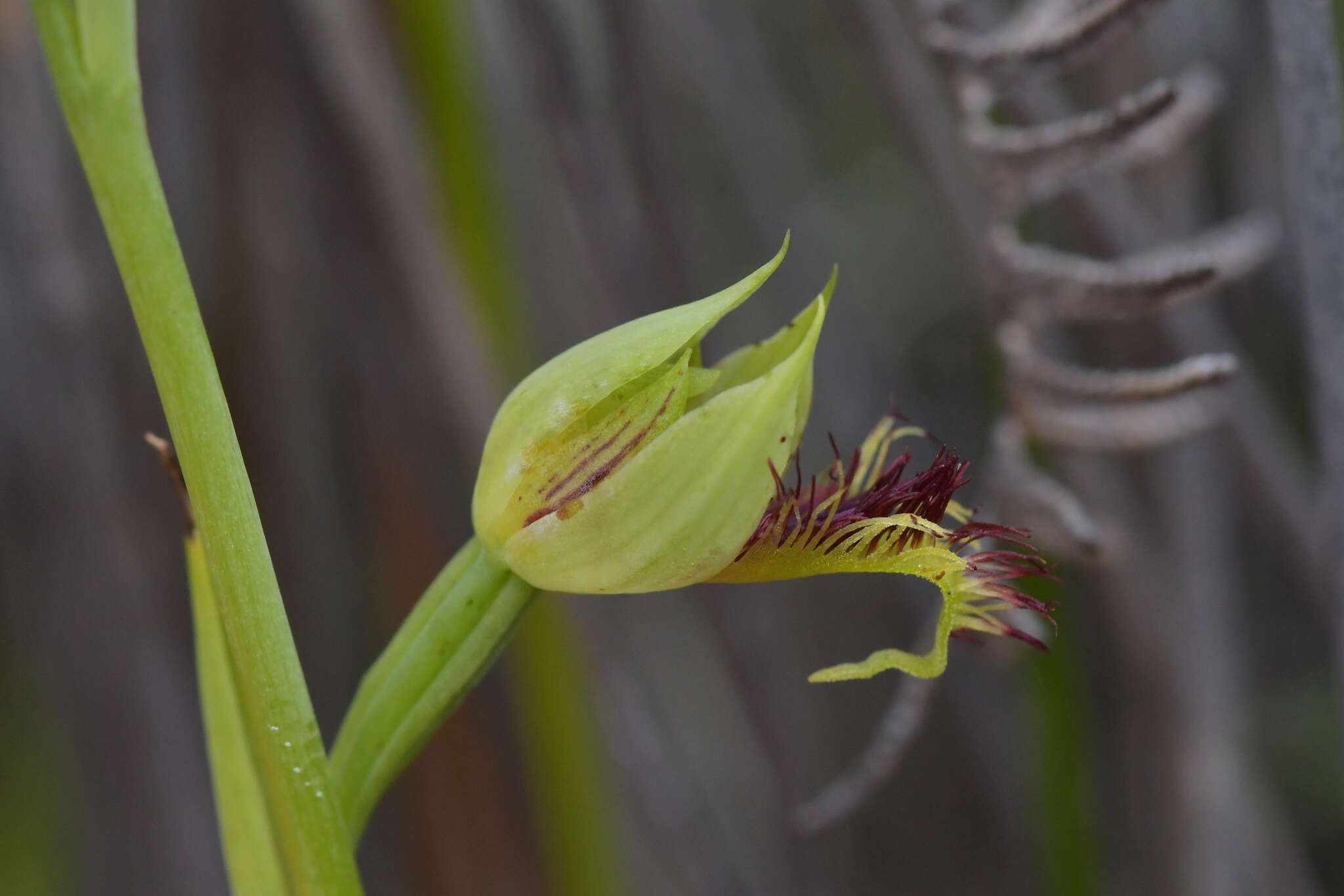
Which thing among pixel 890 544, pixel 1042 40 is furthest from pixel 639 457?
pixel 1042 40

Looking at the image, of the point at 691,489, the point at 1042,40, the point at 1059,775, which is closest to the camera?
the point at 691,489

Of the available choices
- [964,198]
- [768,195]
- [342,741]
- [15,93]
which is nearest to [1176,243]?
[964,198]

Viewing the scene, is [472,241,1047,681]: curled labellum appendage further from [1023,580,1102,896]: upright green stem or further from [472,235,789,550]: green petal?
[1023,580,1102,896]: upright green stem

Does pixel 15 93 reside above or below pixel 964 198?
above

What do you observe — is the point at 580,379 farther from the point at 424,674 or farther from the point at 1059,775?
the point at 1059,775

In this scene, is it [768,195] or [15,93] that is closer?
[15,93]

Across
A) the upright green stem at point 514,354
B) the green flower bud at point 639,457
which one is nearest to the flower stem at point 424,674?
the green flower bud at point 639,457

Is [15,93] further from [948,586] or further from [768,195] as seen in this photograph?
[948,586]
